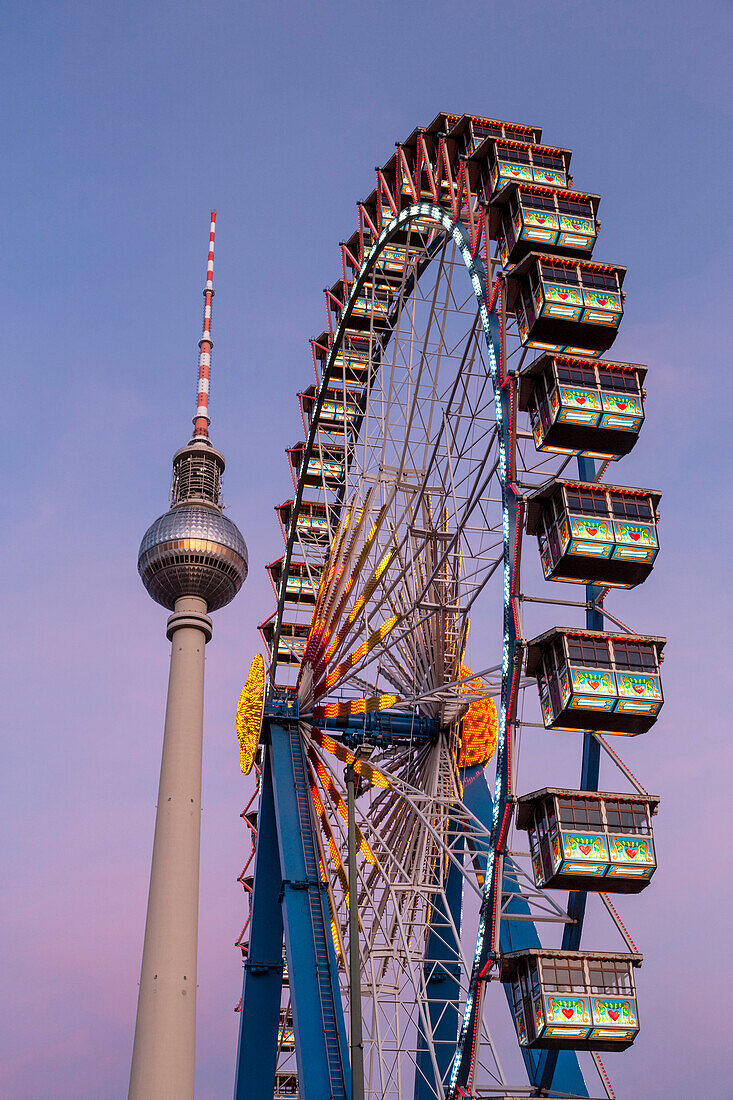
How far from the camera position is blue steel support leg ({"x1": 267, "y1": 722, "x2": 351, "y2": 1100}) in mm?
25625

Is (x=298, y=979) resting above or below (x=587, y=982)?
above

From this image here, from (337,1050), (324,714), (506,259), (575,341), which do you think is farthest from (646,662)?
(324,714)

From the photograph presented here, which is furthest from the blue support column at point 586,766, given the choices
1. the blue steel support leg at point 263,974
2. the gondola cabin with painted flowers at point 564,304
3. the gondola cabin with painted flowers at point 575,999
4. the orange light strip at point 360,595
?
the blue steel support leg at point 263,974

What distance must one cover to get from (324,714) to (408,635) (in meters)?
5.00

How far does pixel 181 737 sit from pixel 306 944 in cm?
3643

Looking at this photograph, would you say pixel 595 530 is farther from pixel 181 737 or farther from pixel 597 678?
pixel 181 737

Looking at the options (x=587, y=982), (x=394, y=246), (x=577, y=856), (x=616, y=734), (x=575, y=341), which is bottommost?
(x=587, y=982)

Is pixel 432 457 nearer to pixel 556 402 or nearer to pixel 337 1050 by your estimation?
pixel 556 402

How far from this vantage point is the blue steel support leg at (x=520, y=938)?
2319 cm

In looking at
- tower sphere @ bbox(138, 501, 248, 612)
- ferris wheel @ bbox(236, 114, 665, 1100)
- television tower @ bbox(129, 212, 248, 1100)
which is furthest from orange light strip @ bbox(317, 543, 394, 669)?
tower sphere @ bbox(138, 501, 248, 612)

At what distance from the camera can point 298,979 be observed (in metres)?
27.3

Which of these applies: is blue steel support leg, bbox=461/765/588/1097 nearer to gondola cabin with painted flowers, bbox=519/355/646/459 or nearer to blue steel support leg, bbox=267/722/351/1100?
blue steel support leg, bbox=267/722/351/1100

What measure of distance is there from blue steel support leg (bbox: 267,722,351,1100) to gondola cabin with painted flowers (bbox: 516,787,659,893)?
8.06 metres

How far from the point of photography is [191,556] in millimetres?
68562
